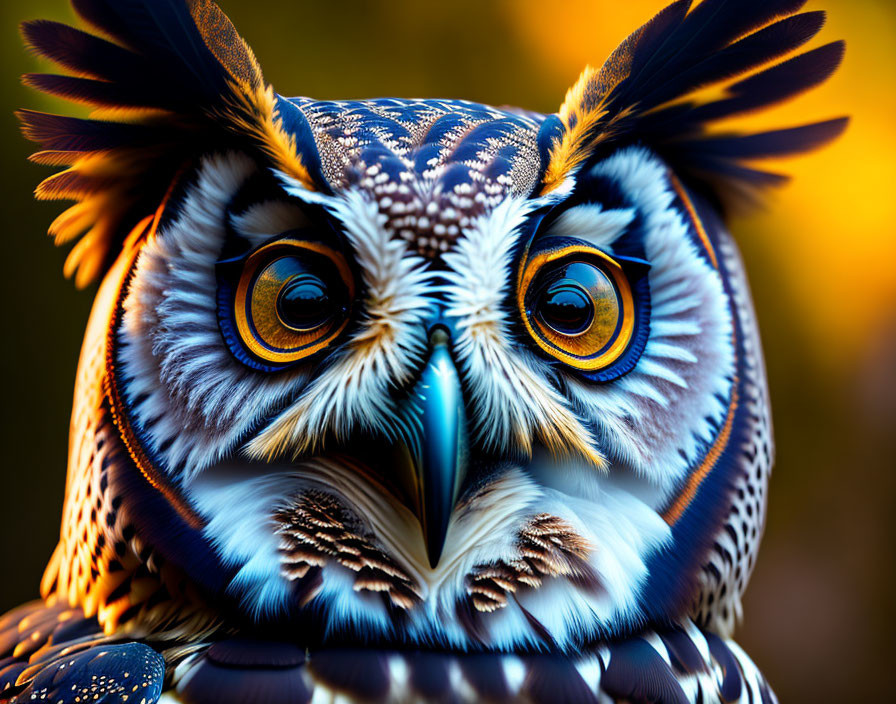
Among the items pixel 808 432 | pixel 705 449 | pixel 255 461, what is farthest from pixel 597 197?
pixel 808 432

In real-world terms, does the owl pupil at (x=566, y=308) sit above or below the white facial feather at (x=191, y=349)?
above

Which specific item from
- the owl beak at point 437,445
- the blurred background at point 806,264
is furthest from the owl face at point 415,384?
the blurred background at point 806,264

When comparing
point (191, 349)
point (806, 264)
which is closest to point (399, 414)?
point (191, 349)

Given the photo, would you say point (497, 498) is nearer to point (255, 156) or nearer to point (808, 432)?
point (255, 156)

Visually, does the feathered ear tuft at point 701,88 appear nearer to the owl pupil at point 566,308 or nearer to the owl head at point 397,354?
the owl head at point 397,354

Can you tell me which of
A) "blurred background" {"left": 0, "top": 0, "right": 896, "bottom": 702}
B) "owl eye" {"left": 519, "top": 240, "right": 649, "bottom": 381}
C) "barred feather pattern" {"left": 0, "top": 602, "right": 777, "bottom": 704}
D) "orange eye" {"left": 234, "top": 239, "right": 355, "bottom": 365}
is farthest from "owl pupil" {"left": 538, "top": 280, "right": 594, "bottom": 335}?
"blurred background" {"left": 0, "top": 0, "right": 896, "bottom": 702}
